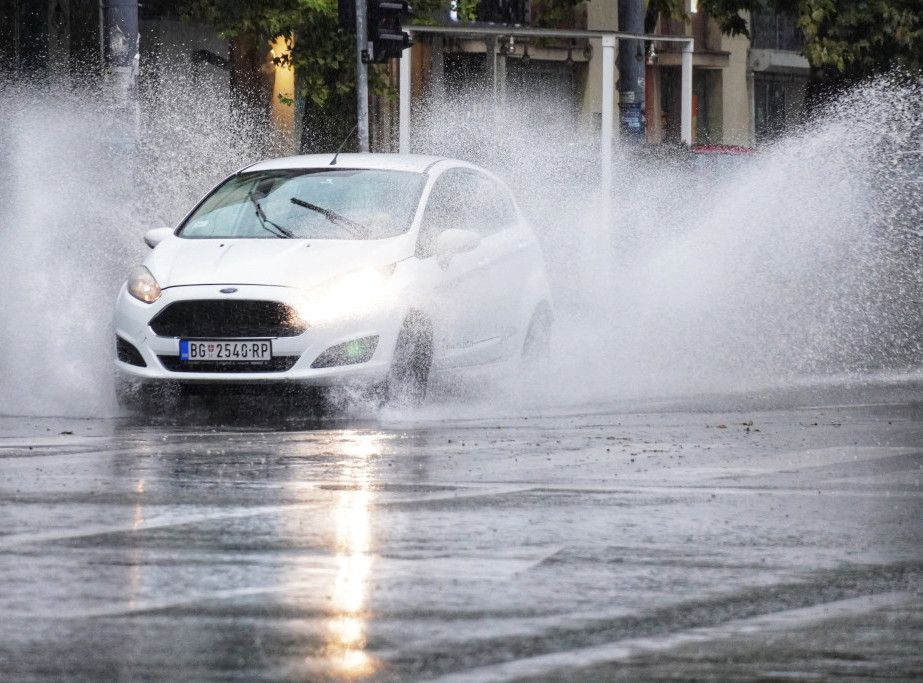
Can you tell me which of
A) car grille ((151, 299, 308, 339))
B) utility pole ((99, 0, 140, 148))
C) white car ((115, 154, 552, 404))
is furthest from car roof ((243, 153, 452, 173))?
utility pole ((99, 0, 140, 148))

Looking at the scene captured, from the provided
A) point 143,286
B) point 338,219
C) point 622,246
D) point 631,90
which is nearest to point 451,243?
point 338,219

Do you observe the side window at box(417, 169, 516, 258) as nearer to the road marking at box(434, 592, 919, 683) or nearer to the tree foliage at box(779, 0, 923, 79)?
the road marking at box(434, 592, 919, 683)

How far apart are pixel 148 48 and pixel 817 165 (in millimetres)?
12634

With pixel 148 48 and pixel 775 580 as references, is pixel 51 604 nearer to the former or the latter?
pixel 775 580

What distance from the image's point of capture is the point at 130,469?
10148mm

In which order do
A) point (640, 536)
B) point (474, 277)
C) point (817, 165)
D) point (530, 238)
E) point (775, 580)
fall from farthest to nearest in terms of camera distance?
point (817, 165) < point (530, 238) < point (474, 277) < point (640, 536) < point (775, 580)

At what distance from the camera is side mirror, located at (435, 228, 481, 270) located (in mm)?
14195

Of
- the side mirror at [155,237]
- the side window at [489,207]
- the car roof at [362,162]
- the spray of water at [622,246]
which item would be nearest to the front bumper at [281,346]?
the spray of water at [622,246]

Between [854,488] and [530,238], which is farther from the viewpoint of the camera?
[530,238]

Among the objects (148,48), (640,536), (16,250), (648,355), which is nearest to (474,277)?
(648,355)

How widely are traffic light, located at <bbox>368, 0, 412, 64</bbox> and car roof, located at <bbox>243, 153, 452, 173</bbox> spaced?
7.00 meters

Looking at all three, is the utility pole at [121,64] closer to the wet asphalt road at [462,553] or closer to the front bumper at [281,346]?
the front bumper at [281,346]

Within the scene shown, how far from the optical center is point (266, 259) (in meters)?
13.7

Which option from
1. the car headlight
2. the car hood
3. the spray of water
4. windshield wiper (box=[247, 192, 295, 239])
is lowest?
the spray of water
